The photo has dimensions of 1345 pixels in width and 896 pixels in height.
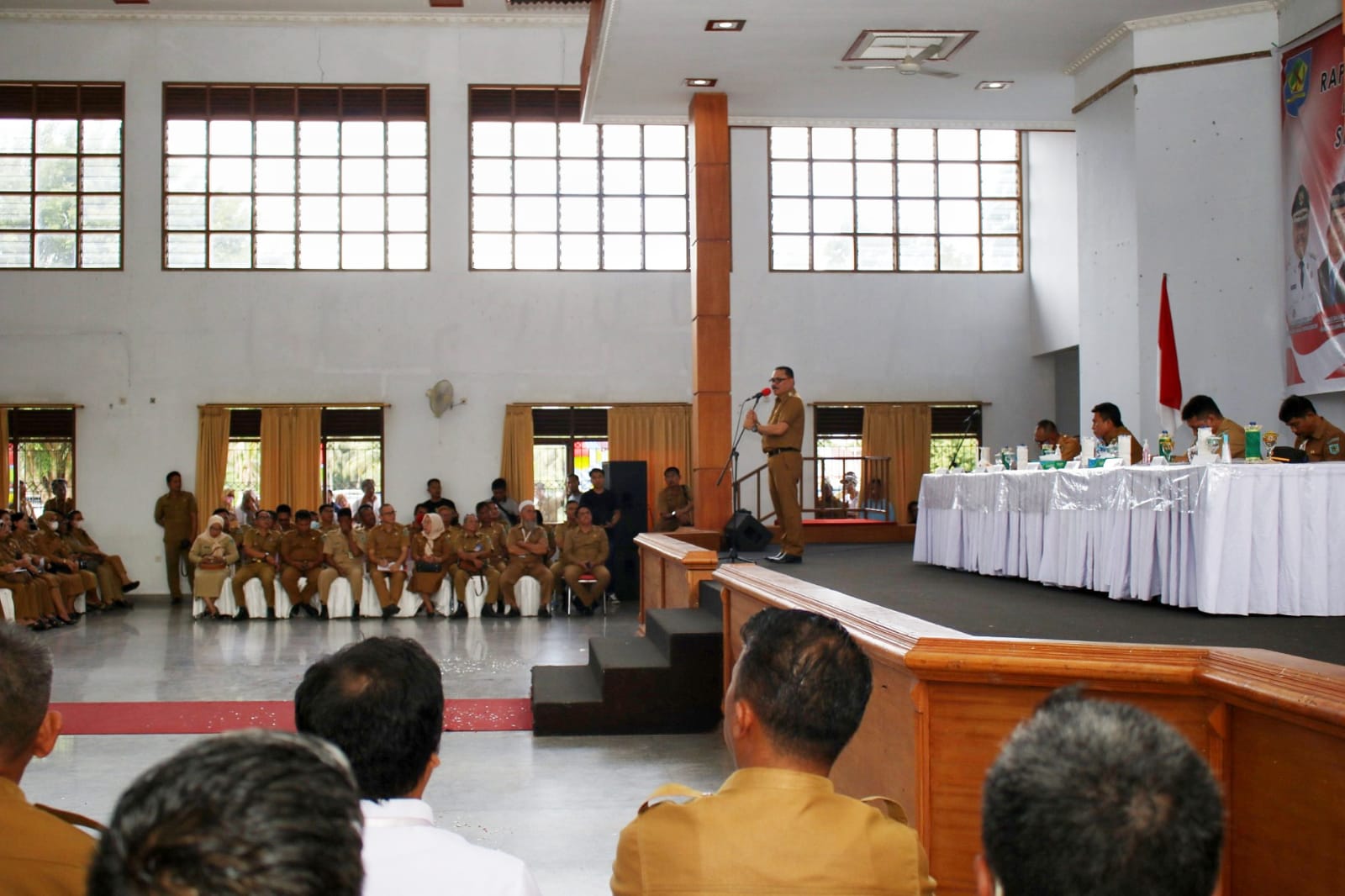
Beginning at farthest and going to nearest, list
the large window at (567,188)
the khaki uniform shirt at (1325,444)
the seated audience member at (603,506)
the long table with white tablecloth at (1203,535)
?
1. the large window at (567,188)
2. the seated audience member at (603,506)
3. the khaki uniform shirt at (1325,444)
4. the long table with white tablecloth at (1203,535)

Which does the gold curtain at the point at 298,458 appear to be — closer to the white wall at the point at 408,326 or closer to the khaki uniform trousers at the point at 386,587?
the white wall at the point at 408,326

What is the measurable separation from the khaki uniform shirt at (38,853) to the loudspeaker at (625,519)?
33.1 ft

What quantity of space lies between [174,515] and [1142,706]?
39.0 feet

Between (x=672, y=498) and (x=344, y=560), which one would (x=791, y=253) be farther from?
(x=344, y=560)

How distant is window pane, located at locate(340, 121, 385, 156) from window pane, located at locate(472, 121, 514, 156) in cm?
107

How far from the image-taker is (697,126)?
9.25 m

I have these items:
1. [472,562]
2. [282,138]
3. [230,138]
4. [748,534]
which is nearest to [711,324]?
[748,534]

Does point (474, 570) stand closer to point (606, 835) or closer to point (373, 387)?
point (373, 387)

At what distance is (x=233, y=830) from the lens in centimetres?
70

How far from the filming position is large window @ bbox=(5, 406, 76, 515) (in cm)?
1262

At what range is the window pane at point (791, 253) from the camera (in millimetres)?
13445

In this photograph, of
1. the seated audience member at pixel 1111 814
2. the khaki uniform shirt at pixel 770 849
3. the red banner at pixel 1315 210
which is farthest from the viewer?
the red banner at pixel 1315 210

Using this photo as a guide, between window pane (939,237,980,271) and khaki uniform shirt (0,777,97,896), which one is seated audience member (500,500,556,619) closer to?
window pane (939,237,980,271)

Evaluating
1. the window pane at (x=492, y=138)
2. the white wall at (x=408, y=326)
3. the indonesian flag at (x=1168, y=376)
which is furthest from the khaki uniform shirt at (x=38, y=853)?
the window pane at (x=492, y=138)
